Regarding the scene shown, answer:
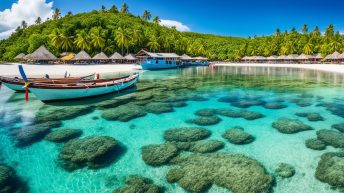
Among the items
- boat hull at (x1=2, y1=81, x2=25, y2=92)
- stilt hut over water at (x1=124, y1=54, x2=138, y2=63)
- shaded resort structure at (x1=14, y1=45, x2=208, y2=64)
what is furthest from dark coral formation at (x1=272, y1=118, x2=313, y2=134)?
stilt hut over water at (x1=124, y1=54, x2=138, y2=63)

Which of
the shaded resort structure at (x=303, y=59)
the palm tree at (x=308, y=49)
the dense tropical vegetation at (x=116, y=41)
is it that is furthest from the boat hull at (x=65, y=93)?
the palm tree at (x=308, y=49)

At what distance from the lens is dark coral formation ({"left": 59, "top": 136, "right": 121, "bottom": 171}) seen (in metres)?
6.31

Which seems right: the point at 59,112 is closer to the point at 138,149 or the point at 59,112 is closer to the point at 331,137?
the point at 138,149

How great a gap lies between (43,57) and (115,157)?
42.1m

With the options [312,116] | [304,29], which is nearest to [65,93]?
[312,116]

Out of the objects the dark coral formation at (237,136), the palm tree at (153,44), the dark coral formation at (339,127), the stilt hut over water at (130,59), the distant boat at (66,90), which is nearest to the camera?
the dark coral formation at (237,136)

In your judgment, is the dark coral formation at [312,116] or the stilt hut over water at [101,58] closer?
the dark coral formation at [312,116]

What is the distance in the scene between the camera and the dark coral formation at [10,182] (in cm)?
512

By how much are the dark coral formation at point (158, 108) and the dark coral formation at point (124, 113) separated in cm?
45

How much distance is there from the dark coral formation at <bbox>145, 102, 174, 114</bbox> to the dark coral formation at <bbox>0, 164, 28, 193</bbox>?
22.9ft

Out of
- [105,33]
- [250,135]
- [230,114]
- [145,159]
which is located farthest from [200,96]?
[105,33]

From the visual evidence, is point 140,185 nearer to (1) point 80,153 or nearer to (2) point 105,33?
(1) point 80,153

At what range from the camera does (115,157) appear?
6.79 meters

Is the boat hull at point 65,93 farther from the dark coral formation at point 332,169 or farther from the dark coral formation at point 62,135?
the dark coral formation at point 332,169
